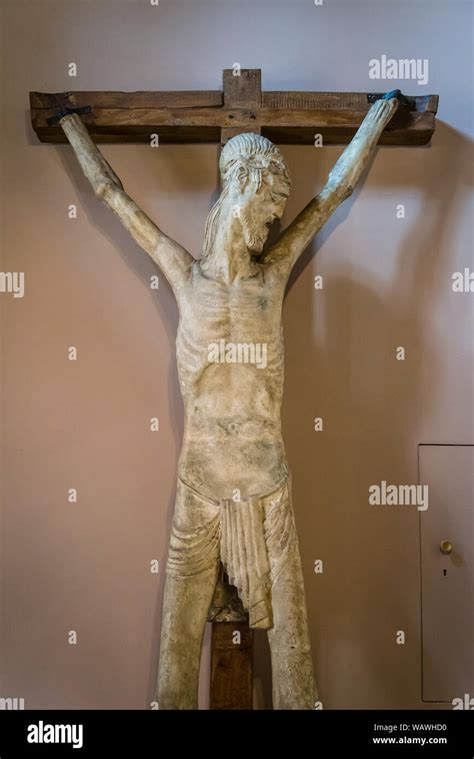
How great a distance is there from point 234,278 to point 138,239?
47cm

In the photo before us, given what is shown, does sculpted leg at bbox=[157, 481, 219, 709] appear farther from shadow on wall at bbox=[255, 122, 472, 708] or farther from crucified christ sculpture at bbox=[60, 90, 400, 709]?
shadow on wall at bbox=[255, 122, 472, 708]

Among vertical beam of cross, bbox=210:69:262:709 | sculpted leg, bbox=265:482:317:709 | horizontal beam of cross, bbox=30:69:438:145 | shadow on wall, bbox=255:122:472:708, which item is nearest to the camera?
sculpted leg, bbox=265:482:317:709

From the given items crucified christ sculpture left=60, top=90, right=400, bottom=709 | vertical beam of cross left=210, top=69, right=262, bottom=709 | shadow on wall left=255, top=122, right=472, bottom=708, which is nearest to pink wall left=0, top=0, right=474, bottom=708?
shadow on wall left=255, top=122, right=472, bottom=708

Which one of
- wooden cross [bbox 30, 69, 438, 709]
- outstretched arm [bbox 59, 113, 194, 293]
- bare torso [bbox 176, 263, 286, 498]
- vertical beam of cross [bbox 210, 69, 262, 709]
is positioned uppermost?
wooden cross [bbox 30, 69, 438, 709]

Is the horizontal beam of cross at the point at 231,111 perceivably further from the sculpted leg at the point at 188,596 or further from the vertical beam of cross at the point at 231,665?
the vertical beam of cross at the point at 231,665

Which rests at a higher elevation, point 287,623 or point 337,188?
point 337,188

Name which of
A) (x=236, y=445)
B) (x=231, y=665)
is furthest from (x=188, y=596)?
(x=236, y=445)

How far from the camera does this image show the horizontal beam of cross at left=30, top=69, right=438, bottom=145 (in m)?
3.63

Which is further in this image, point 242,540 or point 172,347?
point 172,347

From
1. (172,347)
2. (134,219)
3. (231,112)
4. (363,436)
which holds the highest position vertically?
(231,112)

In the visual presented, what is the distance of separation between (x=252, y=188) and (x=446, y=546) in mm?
1844

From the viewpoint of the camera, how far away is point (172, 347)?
3.86 m

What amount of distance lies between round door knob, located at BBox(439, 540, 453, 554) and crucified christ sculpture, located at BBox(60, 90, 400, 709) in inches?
34.2

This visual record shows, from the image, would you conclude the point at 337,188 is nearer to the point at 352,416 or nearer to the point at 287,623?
the point at 352,416
